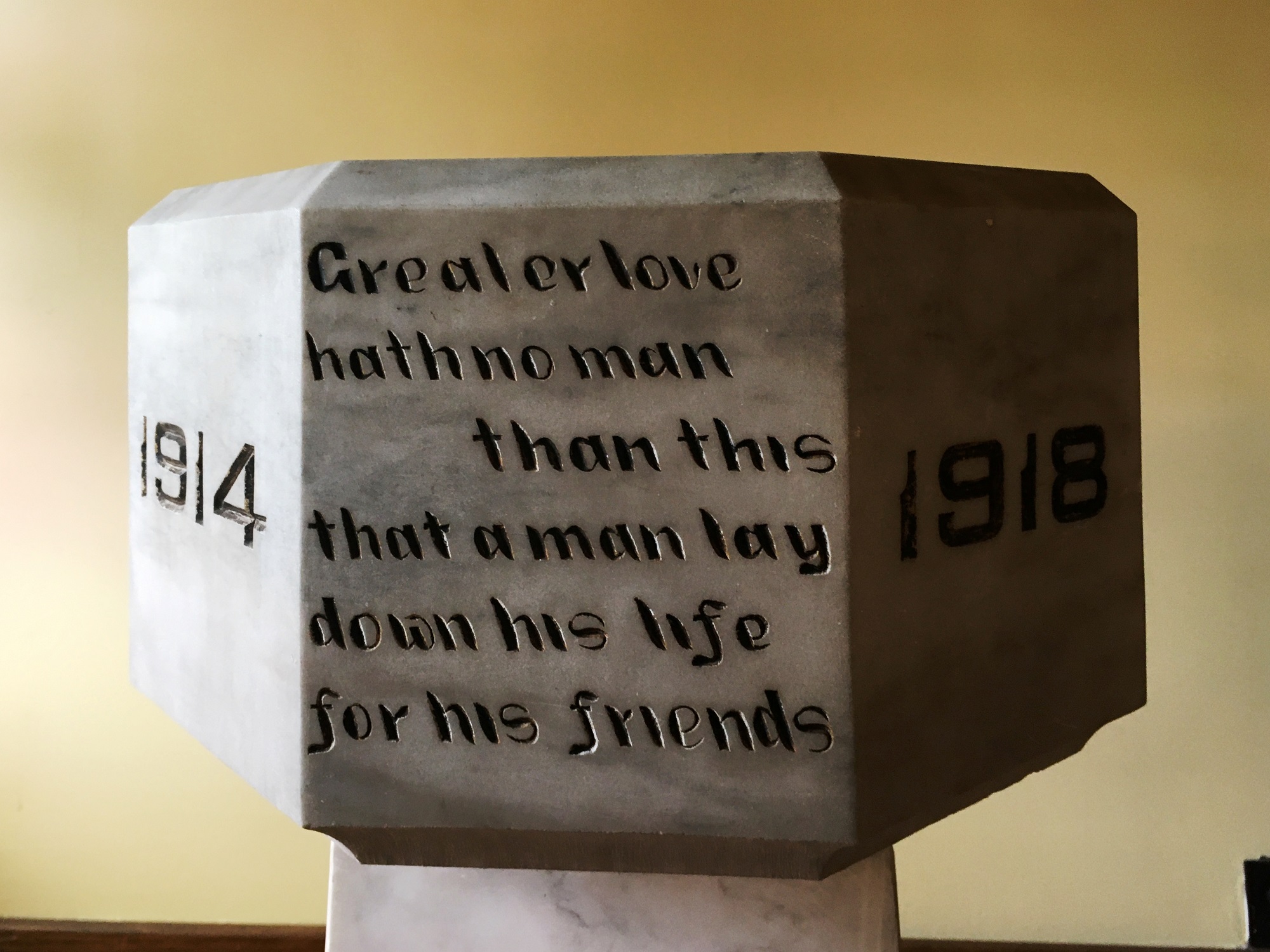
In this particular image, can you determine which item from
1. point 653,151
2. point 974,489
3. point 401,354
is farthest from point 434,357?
point 653,151

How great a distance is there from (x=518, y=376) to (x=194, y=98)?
1.30 meters

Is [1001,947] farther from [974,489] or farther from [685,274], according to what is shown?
[685,274]

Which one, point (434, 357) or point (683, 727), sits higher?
point (434, 357)

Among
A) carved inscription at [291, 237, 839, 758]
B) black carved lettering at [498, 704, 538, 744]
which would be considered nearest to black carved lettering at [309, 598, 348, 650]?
carved inscription at [291, 237, 839, 758]

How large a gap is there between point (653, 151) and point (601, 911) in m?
1.08

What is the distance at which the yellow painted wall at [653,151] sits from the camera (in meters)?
1.47

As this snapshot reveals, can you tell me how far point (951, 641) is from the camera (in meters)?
0.63

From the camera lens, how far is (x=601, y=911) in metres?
0.82

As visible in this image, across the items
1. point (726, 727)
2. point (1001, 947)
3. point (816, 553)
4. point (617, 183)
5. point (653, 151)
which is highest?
point (653, 151)

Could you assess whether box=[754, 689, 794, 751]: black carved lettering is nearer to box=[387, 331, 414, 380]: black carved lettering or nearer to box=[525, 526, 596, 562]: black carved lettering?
box=[525, 526, 596, 562]: black carved lettering

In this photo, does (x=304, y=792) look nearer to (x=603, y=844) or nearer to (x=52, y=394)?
(x=603, y=844)

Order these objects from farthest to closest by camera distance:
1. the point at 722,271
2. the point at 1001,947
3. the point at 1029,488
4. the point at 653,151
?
1. the point at 1001,947
2. the point at 653,151
3. the point at 1029,488
4. the point at 722,271

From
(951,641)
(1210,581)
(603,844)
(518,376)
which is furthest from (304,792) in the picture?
(1210,581)

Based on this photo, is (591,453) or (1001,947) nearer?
(591,453)
